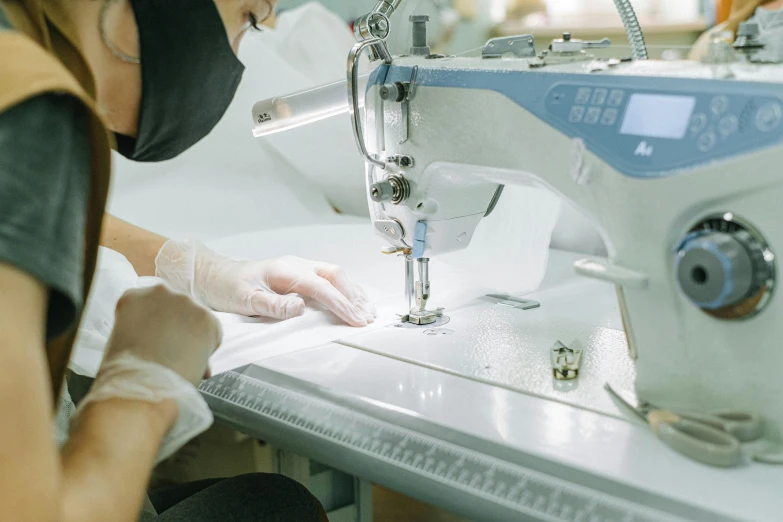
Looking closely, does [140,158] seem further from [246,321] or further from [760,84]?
[760,84]

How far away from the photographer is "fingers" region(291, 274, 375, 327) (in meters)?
→ 1.21

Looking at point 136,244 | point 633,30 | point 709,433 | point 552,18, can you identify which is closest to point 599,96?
point 633,30

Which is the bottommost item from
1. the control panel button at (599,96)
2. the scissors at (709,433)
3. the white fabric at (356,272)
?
the white fabric at (356,272)

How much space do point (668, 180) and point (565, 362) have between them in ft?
0.84

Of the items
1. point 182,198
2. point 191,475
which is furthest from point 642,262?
point 182,198

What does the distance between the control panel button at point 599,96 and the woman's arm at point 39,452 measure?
56 centimetres

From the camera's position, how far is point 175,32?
81cm

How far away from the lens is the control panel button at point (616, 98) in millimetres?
857

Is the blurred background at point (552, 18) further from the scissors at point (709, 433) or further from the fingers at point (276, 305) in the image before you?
the scissors at point (709, 433)

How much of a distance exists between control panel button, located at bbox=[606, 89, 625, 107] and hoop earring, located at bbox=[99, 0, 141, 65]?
1.52 feet

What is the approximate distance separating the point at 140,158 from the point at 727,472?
0.68 meters

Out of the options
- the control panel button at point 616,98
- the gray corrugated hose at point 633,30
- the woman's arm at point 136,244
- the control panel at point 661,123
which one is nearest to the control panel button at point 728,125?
the control panel at point 661,123

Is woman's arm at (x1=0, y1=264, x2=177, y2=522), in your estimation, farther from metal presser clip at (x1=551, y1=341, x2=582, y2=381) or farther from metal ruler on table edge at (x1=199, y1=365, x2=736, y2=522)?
metal presser clip at (x1=551, y1=341, x2=582, y2=381)

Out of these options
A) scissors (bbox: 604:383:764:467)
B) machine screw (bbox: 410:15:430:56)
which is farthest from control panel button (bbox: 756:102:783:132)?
machine screw (bbox: 410:15:430:56)
